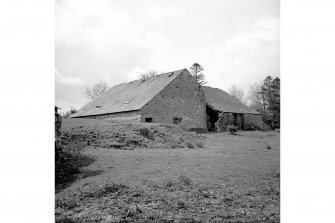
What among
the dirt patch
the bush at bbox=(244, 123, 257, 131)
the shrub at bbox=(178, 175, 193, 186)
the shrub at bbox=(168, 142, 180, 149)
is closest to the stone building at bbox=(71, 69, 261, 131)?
the bush at bbox=(244, 123, 257, 131)

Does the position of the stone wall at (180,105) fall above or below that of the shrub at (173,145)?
above

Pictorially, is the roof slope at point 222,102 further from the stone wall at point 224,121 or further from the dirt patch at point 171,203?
the dirt patch at point 171,203

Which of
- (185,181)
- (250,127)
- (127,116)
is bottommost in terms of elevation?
(185,181)

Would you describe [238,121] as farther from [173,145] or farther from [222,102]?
[173,145]

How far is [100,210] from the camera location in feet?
15.9

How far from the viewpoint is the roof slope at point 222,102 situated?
2744cm

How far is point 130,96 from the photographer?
974 inches

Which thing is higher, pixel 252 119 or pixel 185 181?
pixel 252 119

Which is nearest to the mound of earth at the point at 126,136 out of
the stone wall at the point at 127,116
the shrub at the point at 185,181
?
the stone wall at the point at 127,116

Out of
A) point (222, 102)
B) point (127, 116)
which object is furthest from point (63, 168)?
point (222, 102)

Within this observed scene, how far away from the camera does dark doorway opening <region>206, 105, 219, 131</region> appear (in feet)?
87.3

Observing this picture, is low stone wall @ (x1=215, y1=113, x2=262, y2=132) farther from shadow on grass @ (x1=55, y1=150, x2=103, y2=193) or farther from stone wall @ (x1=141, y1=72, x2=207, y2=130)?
shadow on grass @ (x1=55, y1=150, x2=103, y2=193)

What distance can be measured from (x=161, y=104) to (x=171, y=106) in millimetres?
1122
